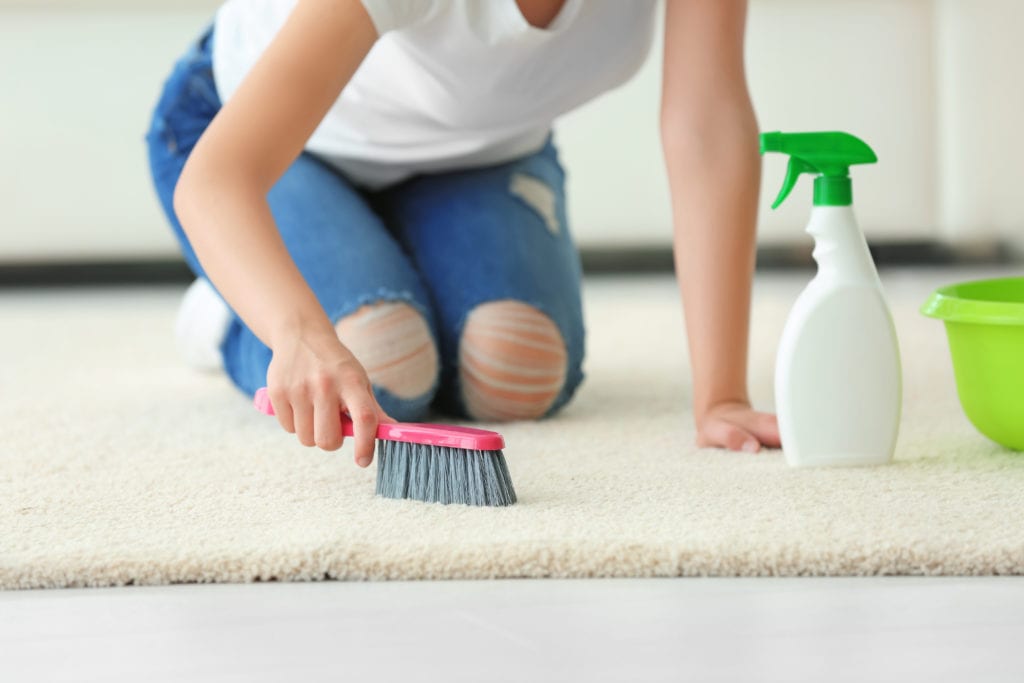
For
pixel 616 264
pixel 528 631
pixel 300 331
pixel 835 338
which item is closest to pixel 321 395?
pixel 300 331

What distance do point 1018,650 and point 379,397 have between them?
650mm

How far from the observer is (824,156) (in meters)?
0.89

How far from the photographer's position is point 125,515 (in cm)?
84

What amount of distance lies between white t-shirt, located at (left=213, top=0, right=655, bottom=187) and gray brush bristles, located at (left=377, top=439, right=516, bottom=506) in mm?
314

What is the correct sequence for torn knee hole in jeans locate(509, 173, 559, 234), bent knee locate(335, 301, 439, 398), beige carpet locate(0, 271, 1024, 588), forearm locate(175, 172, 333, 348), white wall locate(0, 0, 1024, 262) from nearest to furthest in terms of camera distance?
beige carpet locate(0, 271, 1024, 588), forearm locate(175, 172, 333, 348), bent knee locate(335, 301, 439, 398), torn knee hole in jeans locate(509, 173, 559, 234), white wall locate(0, 0, 1024, 262)

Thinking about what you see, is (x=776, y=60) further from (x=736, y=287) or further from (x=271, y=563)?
(x=271, y=563)

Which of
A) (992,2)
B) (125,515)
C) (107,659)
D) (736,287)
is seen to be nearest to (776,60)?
(992,2)

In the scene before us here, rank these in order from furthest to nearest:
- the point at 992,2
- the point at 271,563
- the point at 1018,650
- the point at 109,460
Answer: the point at 992,2
the point at 109,460
the point at 271,563
the point at 1018,650

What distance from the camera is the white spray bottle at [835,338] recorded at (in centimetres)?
89

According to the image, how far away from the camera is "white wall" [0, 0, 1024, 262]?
7.59 feet

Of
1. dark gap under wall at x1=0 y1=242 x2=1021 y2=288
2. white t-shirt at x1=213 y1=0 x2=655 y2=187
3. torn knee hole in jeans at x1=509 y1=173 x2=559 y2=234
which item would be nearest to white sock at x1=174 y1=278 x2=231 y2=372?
white t-shirt at x1=213 y1=0 x2=655 y2=187

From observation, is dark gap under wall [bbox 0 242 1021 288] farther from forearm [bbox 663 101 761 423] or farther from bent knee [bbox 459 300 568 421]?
forearm [bbox 663 101 761 423]

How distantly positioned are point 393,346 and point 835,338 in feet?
1.36

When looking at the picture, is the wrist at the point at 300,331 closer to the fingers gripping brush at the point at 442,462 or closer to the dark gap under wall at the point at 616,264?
the fingers gripping brush at the point at 442,462
